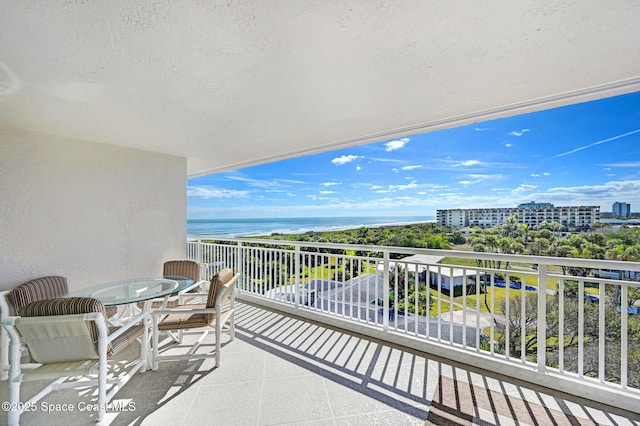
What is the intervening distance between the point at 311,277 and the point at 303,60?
298cm

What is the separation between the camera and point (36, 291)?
2535 millimetres

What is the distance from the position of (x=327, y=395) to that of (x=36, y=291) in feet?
10.0

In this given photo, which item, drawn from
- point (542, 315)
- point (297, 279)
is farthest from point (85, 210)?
point (542, 315)

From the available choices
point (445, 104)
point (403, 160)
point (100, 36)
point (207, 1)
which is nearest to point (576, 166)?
point (403, 160)

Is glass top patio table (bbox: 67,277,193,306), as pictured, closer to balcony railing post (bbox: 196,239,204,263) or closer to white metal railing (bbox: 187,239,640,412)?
white metal railing (bbox: 187,239,640,412)

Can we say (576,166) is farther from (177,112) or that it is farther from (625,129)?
(177,112)

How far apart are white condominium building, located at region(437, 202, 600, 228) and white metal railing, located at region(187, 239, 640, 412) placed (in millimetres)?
A: 1694

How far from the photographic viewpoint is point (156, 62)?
1680mm

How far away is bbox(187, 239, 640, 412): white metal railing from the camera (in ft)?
6.71

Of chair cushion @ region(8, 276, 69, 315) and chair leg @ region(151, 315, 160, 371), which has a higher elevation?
chair cushion @ region(8, 276, 69, 315)

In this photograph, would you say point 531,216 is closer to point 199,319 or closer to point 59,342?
point 199,319

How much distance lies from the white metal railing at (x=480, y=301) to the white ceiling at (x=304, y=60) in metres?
1.47

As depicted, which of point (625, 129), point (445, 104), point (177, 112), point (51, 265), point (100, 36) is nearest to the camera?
point (100, 36)

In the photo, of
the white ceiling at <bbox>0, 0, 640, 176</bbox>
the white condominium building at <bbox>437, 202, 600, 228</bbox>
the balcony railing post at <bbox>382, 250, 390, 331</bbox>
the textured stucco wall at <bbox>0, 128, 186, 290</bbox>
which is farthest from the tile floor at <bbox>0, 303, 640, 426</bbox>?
the white condominium building at <bbox>437, 202, 600, 228</bbox>
